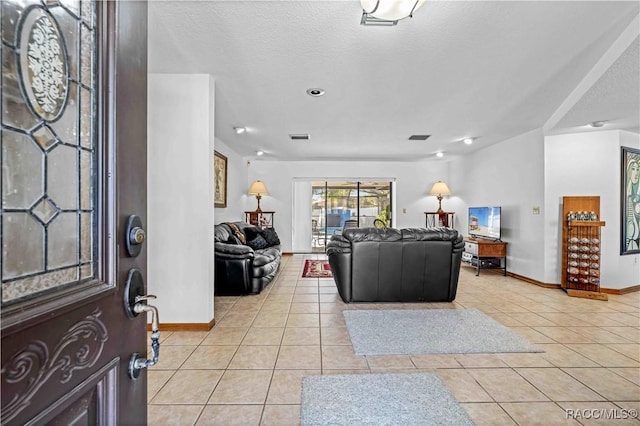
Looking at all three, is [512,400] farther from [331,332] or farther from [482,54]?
[482,54]

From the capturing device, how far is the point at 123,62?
71 centimetres

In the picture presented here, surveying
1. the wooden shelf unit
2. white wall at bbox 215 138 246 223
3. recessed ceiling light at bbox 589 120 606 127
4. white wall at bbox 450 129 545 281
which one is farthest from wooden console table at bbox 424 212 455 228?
white wall at bbox 215 138 246 223

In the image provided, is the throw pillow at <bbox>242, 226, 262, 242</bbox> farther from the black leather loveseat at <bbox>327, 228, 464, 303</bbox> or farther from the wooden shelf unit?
the wooden shelf unit

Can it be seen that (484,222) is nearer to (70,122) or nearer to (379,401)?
(379,401)

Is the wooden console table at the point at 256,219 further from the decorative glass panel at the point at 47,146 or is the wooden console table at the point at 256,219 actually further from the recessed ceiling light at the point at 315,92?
the decorative glass panel at the point at 47,146

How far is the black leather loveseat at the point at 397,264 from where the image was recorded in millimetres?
3723

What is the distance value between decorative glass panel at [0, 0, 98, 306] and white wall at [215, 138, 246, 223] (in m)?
4.94

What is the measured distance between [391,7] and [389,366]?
2.36m

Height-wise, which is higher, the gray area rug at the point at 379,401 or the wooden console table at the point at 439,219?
the wooden console table at the point at 439,219

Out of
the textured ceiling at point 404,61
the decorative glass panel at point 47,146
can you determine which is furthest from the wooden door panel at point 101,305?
the textured ceiling at point 404,61

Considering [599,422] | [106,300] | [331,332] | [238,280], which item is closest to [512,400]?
[599,422]

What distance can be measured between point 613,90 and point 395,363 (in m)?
3.45

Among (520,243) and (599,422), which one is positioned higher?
(520,243)

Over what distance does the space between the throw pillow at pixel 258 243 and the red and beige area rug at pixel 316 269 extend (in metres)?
0.91
